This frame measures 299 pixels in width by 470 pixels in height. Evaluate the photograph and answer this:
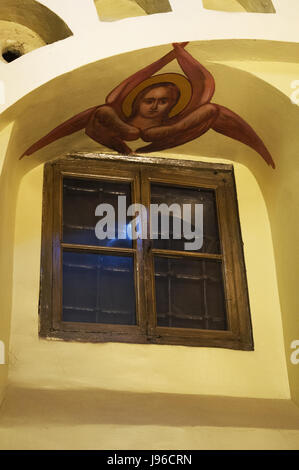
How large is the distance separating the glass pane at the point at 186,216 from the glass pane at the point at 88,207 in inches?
7.8

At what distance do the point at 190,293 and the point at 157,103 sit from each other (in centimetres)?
114

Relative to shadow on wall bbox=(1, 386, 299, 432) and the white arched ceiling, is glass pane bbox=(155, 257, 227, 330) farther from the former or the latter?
the white arched ceiling

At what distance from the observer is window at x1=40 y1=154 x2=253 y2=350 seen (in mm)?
4500

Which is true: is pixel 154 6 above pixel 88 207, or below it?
above

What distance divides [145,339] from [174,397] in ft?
1.20

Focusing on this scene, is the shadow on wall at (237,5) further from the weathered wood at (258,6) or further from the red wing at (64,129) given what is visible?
the red wing at (64,129)

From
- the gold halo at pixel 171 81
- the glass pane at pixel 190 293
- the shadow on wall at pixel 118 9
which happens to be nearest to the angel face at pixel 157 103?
the gold halo at pixel 171 81

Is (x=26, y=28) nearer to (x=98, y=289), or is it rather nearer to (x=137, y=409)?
(x=98, y=289)

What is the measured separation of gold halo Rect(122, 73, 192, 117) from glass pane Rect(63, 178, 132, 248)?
490mm

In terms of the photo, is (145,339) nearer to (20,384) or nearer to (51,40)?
(20,384)

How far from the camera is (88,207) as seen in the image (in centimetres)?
487

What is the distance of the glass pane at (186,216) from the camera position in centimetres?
486

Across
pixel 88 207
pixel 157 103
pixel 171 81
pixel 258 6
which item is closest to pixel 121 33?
pixel 171 81

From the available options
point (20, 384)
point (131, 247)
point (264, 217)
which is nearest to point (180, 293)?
point (131, 247)
